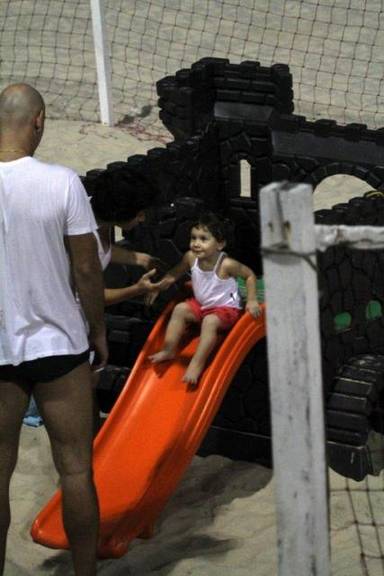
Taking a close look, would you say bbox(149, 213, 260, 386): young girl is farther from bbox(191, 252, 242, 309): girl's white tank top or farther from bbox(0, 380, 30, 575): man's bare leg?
bbox(0, 380, 30, 575): man's bare leg

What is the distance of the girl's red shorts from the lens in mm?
5887

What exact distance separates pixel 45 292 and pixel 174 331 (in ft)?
5.69

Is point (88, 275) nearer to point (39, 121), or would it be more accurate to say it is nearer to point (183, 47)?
point (39, 121)

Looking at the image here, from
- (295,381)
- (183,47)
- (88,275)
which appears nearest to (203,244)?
(88,275)

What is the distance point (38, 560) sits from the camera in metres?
5.30

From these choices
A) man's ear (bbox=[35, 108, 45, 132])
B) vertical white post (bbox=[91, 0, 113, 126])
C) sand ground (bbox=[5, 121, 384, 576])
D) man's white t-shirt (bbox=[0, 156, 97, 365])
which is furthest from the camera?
vertical white post (bbox=[91, 0, 113, 126])

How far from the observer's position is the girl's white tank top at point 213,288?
5.92m

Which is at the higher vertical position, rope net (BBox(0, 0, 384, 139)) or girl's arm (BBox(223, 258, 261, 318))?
girl's arm (BBox(223, 258, 261, 318))

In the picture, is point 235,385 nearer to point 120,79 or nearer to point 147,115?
point 147,115

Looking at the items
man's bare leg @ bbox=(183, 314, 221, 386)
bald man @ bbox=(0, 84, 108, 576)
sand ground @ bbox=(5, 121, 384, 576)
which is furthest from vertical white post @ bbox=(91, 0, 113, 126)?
bald man @ bbox=(0, 84, 108, 576)

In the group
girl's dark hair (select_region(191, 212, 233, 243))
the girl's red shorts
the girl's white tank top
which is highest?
girl's dark hair (select_region(191, 212, 233, 243))

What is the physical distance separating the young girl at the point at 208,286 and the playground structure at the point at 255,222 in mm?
119

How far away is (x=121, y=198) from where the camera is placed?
523 cm

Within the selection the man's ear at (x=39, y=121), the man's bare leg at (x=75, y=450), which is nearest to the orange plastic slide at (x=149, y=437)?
the man's bare leg at (x=75, y=450)
